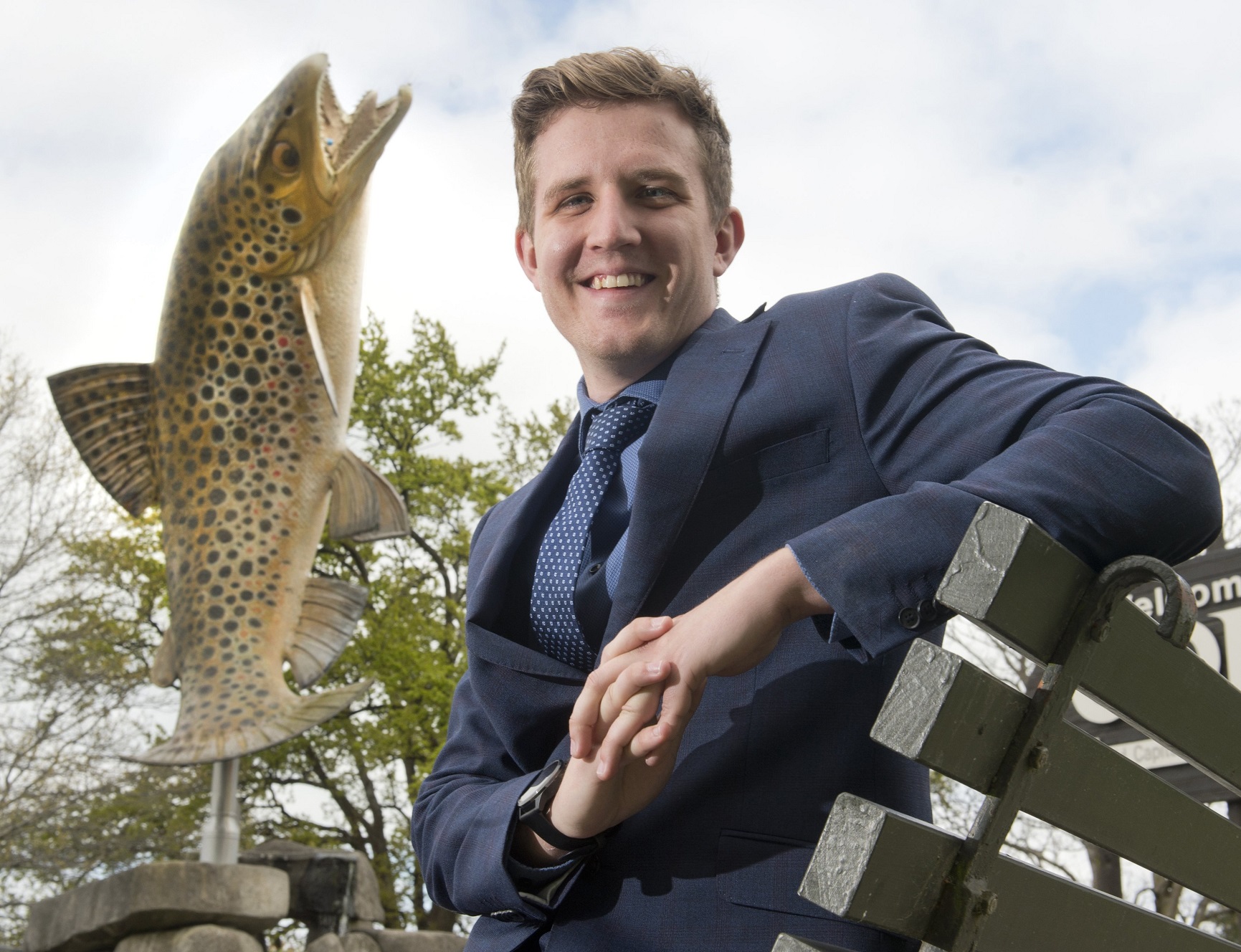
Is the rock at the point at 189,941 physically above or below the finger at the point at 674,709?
below

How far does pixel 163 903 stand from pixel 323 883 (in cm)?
283

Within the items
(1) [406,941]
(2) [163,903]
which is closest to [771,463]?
(2) [163,903]

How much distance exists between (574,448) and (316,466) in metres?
6.13

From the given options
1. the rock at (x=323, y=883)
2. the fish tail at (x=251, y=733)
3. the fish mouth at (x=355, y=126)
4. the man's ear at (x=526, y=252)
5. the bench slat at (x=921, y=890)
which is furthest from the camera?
the rock at (x=323, y=883)

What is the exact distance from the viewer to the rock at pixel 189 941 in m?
7.28

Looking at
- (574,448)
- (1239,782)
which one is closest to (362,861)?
(574,448)

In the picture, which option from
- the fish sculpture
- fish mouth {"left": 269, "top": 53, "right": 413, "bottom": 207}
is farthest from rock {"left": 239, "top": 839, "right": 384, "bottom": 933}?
fish mouth {"left": 269, "top": 53, "right": 413, "bottom": 207}

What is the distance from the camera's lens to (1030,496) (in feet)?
3.95

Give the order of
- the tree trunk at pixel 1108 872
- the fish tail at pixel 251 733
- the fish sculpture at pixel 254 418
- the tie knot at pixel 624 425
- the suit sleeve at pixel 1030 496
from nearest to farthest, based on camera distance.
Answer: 1. the suit sleeve at pixel 1030 496
2. the tie knot at pixel 624 425
3. the fish tail at pixel 251 733
4. the fish sculpture at pixel 254 418
5. the tree trunk at pixel 1108 872

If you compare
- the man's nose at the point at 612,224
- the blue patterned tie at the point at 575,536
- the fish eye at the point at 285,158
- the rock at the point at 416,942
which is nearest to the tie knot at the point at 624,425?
the blue patterned tie at the point at 575,536

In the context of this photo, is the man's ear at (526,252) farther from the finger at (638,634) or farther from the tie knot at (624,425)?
the finger at (638,634)

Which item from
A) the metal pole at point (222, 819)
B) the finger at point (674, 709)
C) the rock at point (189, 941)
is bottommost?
the rock at point (189, 941)

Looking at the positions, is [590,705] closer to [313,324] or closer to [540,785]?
[540,785]

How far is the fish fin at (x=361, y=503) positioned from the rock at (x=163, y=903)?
225 cm
